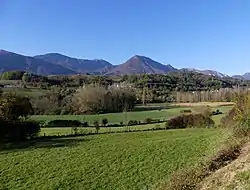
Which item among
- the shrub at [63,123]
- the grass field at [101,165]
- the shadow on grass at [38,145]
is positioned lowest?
the shrub at [63,123]

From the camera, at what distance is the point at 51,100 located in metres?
94.6

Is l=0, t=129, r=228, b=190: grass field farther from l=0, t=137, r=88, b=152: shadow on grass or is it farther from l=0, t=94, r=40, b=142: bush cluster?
l=0, t=94, r=40, b=142: bush cluster

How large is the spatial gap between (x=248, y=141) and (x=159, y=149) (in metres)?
9.24

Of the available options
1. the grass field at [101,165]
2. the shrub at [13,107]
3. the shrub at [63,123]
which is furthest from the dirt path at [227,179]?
the shrub at [63,123]

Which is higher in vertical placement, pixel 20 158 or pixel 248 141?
pixel 248 141

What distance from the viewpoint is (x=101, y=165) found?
68.8 ft

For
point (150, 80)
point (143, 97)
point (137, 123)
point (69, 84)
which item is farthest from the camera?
point (150, 80)

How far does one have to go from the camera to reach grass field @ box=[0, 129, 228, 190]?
17.5 metres

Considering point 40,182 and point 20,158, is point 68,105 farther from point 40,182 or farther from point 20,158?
point 40,182

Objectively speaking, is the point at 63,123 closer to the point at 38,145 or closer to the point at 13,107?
the point at 13,107

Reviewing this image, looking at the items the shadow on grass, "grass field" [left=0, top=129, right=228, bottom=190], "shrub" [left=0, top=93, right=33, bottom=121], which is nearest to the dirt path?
"grass field" [left=0, top=129, right=228, bottom=190]

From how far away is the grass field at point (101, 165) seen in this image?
1745 cm

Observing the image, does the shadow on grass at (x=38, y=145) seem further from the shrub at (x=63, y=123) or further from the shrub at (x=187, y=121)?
A: the shrub at (x=63, y=123)

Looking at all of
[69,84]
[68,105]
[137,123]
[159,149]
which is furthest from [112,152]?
[69,84]
